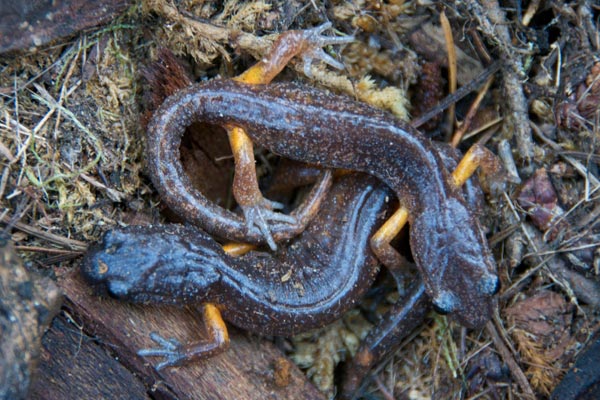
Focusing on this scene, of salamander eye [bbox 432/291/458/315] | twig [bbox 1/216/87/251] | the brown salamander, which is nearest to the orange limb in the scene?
the brown salamander

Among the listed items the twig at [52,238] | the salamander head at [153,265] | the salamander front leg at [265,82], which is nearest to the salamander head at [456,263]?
the salamander front leg at [265,82]

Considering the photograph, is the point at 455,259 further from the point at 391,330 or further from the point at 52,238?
the point at 52,238

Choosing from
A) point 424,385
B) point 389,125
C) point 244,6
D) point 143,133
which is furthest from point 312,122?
point 424,385

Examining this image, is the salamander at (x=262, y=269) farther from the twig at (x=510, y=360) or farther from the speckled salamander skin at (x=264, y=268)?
the twig at (x=510, y=360)

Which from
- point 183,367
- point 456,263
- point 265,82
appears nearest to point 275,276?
point 183,367

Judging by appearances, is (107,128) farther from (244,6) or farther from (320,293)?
(320,293)

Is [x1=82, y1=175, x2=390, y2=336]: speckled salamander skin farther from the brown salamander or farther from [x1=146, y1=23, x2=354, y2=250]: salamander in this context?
[x1=146, y1=23, x2=354, y2=250]: salamander
